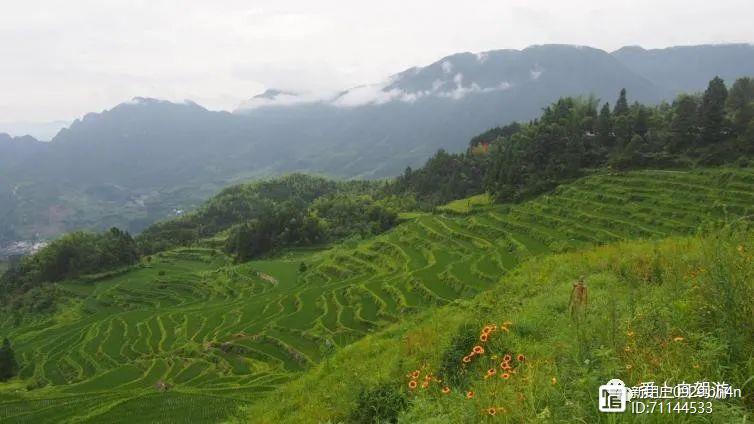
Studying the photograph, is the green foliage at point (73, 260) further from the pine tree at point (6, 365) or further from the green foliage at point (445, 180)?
the green foliage at point (445, 180)

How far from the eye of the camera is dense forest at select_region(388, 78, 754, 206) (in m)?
39.7

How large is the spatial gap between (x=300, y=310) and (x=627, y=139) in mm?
32312

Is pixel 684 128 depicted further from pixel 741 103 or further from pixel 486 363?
pixel 486 363

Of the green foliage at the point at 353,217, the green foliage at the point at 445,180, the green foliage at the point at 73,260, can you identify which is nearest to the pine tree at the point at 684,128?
the green foliage at the point at 445,180

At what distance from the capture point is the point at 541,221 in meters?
37.2

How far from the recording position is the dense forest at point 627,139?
39.7m

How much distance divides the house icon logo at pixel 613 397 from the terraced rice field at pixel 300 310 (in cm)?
1347

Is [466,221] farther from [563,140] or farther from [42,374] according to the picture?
[42,374]

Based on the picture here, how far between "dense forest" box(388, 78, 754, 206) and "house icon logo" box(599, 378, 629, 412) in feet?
126

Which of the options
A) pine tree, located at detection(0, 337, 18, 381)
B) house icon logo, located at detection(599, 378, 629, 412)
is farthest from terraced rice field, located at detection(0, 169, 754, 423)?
house icon logo, located at detection(599, 378, 629, 412)

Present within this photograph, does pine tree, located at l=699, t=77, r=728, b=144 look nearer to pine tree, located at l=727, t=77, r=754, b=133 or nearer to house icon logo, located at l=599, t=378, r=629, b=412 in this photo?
pine tree, located at l=727, t=77, r=754, b=133

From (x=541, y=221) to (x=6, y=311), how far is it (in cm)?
6376

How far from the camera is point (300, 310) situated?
33.8 metres

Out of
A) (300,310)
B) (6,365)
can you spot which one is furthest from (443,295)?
(6,365)
